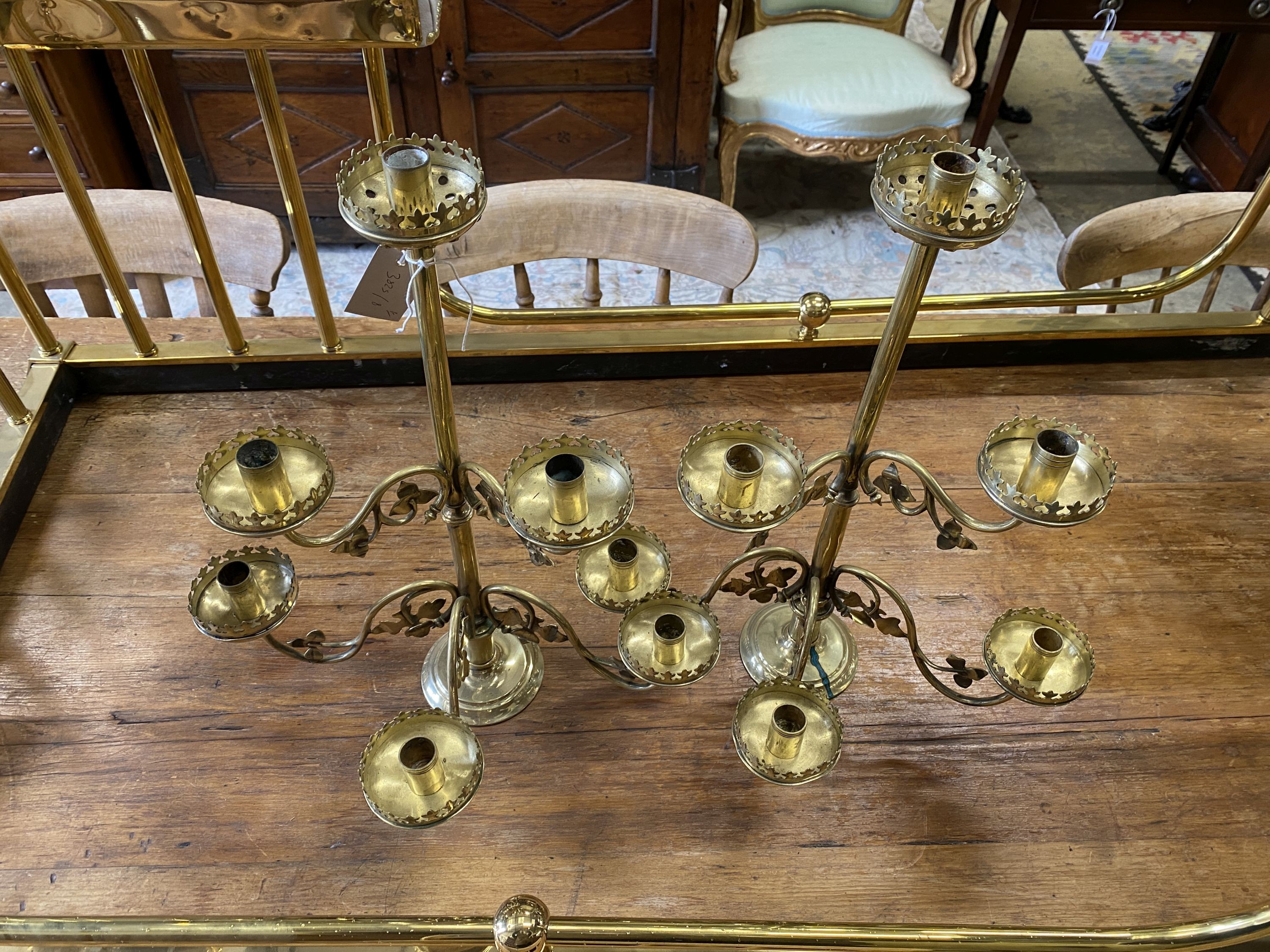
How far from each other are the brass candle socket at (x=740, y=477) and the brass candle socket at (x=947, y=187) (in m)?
0.18

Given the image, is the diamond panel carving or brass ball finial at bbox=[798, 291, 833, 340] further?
the diamond panel carving

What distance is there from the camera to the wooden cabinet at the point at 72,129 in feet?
6.77

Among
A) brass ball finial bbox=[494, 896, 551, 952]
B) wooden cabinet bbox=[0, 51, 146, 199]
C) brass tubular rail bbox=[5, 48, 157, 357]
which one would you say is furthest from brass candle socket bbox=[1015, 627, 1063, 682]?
wooden cabinet bbox=[0, 51, 146, 199]

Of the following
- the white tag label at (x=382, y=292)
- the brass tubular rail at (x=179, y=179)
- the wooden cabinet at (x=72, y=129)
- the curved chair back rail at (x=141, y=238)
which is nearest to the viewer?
the brass tubular rail at (x=179, y=179)

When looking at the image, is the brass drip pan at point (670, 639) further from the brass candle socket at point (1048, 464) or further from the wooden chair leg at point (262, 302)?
the wooden chair leg at point (262, 302)

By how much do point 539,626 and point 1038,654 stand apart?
353 millimetres

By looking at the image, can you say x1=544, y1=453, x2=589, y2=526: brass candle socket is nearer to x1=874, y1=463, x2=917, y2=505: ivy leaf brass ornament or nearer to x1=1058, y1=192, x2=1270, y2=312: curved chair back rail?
x1=874, y1=463, x2=917, y2=505: ivy leaf brass ornament

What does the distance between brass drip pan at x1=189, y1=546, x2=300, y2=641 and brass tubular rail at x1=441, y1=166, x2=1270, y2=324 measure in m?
0.35

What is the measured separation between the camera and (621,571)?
70cm

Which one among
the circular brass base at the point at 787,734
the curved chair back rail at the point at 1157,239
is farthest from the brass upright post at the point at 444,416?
the curved chair back rail at the point at 1157,239

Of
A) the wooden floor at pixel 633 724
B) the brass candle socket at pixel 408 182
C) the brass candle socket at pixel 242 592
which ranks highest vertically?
the brass candle socket at pixel 408 182

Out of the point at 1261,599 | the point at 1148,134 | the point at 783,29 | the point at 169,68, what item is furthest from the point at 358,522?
the point at 1148,134

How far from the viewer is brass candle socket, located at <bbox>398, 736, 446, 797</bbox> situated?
0.58m

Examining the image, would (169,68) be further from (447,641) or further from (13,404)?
(447,641)
